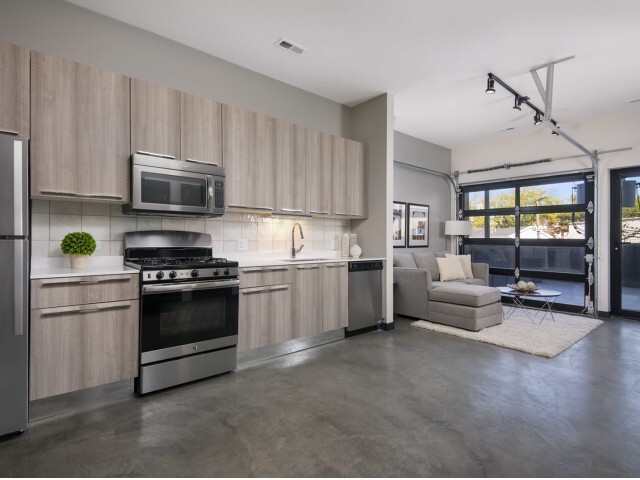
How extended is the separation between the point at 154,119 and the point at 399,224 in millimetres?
4151

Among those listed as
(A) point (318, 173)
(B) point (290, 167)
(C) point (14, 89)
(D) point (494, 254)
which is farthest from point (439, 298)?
(C) point (14, 89)

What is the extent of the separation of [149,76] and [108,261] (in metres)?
1.71

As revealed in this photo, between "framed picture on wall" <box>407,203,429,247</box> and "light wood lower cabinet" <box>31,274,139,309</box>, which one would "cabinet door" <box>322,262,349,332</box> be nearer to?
"light wood lower cabinet" <box>31,274,139,309</box>

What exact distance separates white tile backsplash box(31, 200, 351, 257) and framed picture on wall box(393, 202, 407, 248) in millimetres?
1557

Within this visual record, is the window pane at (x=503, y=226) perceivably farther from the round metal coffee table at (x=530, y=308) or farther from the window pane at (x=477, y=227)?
the round metal coffee table at (x=530, y=308)

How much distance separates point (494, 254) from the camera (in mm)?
6426

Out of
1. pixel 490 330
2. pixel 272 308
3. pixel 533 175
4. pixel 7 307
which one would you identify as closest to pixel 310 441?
pixel 272 308

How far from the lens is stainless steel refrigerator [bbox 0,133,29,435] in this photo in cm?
192

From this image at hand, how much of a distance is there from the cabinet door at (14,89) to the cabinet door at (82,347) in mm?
1239

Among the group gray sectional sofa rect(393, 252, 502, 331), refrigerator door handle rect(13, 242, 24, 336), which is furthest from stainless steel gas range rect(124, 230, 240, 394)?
gray sectional sofa rect(393, 252, 502, 331)

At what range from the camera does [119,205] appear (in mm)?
2947

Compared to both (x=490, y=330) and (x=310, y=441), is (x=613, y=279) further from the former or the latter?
(x=310, y=441)

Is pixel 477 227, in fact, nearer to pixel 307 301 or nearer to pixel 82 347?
pixel 307 301

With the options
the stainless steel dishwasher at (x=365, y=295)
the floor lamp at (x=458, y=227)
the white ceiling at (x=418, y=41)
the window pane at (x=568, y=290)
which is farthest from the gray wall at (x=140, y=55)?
the window pane at (x=568, y=290)
